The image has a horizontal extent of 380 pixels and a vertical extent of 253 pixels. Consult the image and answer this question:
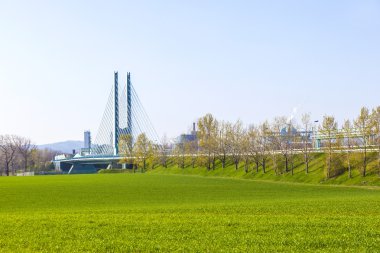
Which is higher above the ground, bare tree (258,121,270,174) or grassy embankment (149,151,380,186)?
bare tree (258,121,270,174)

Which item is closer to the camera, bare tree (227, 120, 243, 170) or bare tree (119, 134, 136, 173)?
bare tree (227, 120, 243, 170)

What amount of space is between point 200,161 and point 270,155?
26.0 m

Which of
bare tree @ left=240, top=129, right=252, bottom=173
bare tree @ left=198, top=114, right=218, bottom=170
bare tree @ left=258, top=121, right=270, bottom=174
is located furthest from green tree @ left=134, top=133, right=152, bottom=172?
bare tree @ left=258, top=121, right=270, bottom=174

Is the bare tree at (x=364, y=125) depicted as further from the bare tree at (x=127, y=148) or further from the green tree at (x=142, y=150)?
the bare tree at (x=127, y=148)

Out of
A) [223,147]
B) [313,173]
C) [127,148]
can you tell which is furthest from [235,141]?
[127,148]

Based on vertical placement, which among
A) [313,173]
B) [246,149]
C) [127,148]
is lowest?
[313,173]

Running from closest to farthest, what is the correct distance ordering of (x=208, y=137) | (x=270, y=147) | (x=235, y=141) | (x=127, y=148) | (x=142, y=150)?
(x=270, y=147), (x=235, y=141), (x=208, y=137), (x=142, y=150), (x=127, y=148)

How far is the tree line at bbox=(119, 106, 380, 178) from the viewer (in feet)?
256

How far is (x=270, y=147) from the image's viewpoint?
324 feet

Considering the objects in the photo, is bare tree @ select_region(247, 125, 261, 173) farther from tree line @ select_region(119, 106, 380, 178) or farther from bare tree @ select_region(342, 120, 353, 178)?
bare tree @ select_region(342, 120, 353, 178)

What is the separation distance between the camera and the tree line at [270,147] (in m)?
77.9

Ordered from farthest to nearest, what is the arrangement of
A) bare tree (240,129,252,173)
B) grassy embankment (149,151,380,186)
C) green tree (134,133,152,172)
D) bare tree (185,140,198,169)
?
green tree (134,133,152,172), bare tree (185,140,198,169), bare tree (240,129,252,173), grassy embankment (149,151,380,186)

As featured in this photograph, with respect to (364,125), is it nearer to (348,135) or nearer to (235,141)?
(348,135)

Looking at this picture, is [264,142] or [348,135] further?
[264,142]
